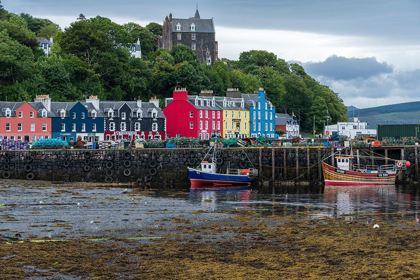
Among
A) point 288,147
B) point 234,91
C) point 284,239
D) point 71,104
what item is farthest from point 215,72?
point 284,239

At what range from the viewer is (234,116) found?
387 ft

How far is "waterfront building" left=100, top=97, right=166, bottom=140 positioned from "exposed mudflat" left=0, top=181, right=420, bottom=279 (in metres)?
49.5

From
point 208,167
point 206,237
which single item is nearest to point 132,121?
point 208,167

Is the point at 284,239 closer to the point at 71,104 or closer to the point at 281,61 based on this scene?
the point at 71,104

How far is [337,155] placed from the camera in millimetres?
67625

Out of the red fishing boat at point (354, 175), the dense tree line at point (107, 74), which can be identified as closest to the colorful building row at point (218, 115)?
the dense tree line at point (107, 74)

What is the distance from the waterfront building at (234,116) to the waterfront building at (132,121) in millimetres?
13416

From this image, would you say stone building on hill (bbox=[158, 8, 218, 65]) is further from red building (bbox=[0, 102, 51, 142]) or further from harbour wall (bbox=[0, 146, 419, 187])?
harbour wall (bbox=[0, 146, 419, 187])

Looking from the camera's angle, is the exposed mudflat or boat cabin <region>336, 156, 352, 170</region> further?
boat cabin <region>336, 156, 352, 170</region>

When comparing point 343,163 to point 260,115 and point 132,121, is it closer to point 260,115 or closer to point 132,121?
point 132,121

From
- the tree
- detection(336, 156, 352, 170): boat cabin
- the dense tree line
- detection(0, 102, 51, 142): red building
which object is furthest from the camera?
the tree

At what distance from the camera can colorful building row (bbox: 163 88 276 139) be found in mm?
107625

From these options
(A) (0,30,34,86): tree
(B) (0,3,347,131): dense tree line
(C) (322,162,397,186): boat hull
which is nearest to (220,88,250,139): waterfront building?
(B) (0,3,347,131): dense tree line

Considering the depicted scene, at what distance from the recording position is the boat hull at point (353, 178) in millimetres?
64812
